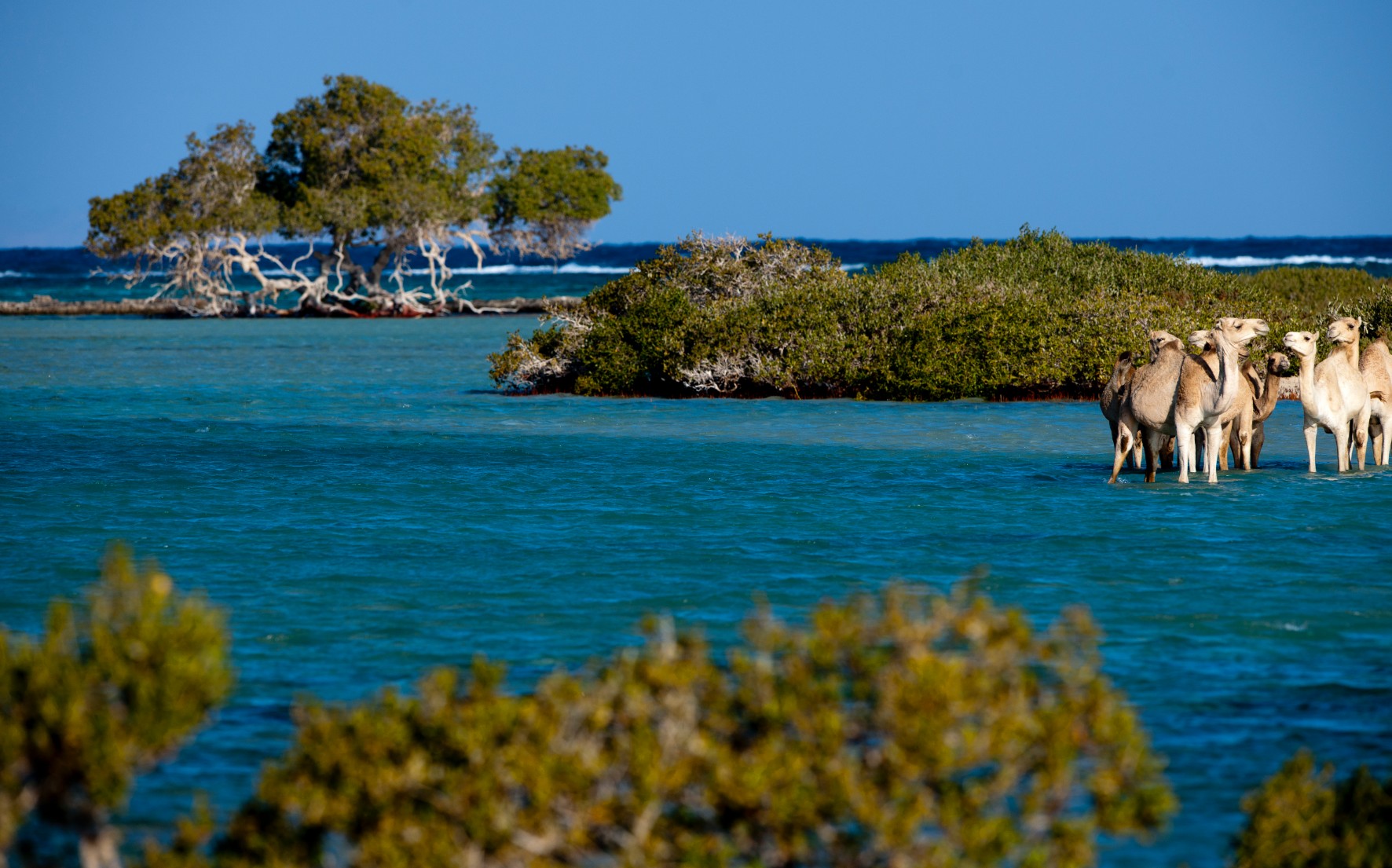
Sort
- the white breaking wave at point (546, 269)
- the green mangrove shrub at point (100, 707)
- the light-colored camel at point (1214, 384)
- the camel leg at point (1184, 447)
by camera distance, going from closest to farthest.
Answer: the green mangrove shrub at point (100, 707), the light-colored camel at point (1214, 384), the camel leg at point (1184, 447), the white breaking wave at point (546, 269)

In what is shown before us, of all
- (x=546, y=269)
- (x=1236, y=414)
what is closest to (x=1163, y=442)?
(x=1236, y=414)

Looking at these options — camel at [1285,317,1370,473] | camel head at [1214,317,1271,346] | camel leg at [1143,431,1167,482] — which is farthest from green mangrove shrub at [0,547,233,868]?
camel at [1285,317,1370,473]

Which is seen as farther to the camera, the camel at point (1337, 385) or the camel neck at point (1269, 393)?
the camel neck at point (1269, 393)

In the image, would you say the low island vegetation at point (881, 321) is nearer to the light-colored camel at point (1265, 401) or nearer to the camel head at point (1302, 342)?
the light-colored camel at point (1265, 401)

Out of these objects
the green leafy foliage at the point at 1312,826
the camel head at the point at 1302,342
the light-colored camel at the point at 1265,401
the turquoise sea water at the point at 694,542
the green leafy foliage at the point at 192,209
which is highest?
the green leafy foliage at the point at 192,209

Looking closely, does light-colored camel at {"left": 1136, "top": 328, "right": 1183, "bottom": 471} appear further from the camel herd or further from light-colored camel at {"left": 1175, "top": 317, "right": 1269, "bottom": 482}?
light-colored camel at {"left": 1175, "top": 317, "right": 1269, "bottom": 482}

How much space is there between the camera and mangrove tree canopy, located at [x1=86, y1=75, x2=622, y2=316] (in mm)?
59156

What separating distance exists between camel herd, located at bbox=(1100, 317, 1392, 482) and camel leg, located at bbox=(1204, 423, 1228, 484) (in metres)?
0.01

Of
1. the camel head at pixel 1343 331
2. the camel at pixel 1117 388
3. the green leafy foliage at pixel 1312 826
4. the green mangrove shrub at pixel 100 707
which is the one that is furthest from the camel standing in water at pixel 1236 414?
the green mangrove shrub at pixel 100 707

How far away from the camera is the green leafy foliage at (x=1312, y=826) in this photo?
4.71 m

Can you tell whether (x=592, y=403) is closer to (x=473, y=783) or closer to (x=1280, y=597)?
(x=1280, y=597)

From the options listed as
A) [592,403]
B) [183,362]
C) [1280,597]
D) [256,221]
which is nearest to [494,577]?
[1280,597]

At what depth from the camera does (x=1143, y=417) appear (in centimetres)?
1482

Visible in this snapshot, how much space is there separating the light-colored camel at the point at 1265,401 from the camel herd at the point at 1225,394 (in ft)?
0.19
